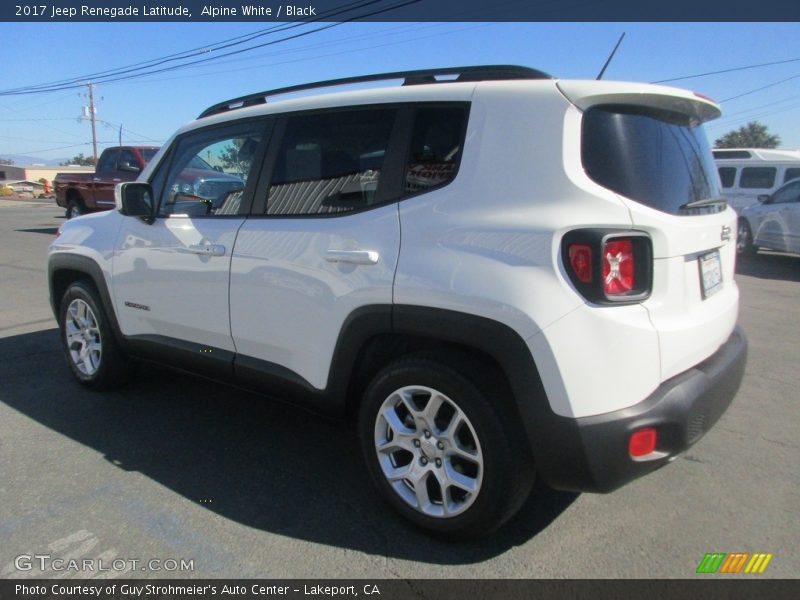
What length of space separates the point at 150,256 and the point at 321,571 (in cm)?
221

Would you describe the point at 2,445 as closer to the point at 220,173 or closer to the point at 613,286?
the point at 220,173

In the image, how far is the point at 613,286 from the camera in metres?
2.22

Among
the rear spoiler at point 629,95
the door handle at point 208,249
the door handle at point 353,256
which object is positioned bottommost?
the door handle at point 208,249

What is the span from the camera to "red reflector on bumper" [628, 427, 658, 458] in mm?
2218

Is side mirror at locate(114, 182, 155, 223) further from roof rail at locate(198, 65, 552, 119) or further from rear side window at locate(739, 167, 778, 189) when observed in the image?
rear side window at locate(739, 167, 778, 189)

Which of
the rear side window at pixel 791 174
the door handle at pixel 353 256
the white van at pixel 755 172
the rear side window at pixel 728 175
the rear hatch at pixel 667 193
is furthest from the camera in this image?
the rear side window at pixel 728 175

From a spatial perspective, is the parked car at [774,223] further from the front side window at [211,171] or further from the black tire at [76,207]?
the black tire at [76,207]

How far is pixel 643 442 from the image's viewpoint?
88.5 inches

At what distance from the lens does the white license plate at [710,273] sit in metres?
2.61

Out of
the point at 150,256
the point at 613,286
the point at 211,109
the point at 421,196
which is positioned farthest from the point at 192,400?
the point at 613,286

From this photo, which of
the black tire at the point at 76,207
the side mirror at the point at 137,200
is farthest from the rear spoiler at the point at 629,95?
the black tire at the point at 76,207

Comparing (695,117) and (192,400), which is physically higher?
(695,117)

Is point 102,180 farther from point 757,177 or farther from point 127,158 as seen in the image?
point 757,177

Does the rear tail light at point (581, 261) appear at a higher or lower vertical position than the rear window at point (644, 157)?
lower
